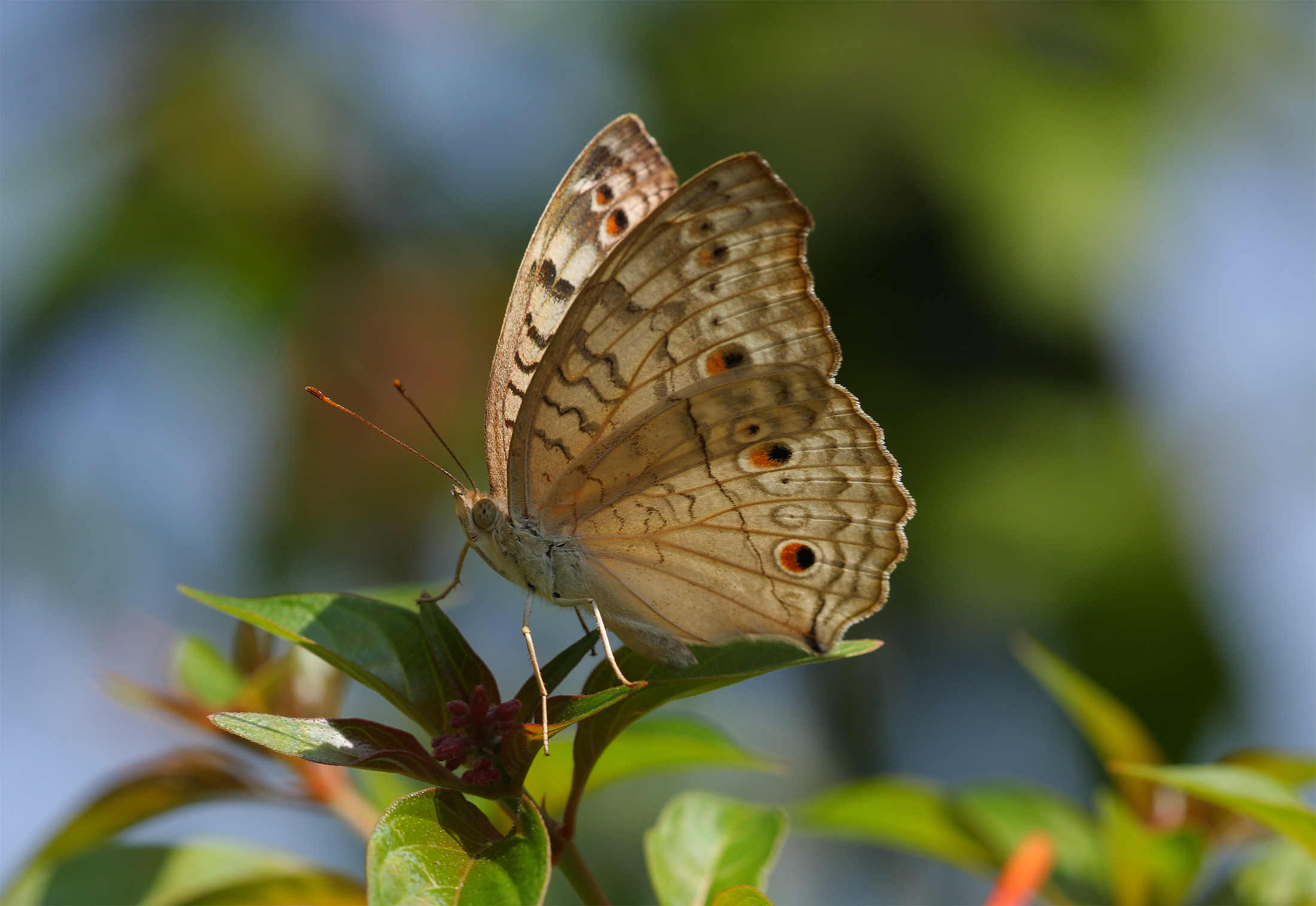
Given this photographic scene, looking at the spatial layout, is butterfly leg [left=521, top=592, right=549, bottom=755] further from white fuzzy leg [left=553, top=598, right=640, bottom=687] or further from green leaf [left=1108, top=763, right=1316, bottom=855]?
green leaf [left=1108, top=763, right=1316, bottom=855]

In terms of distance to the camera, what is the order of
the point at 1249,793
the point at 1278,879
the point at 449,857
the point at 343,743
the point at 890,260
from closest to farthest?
the point at 449,857, the point at 343,743, the point at 1249,793, the point at 1278,879, the point at 890,260

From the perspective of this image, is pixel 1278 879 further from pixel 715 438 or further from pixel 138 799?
pixel 138 799

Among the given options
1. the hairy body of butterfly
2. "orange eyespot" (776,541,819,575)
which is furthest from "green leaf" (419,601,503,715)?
"orange eyespot" (776,541,819,575)

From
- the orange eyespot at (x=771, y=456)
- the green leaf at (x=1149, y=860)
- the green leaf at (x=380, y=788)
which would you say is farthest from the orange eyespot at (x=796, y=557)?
the green leaf at (x=380, y=788)

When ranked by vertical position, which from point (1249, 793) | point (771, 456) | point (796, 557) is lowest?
point (1249, 793)

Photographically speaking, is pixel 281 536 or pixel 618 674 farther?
pixel 281 536

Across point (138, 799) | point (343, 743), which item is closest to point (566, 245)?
point (343, 743)

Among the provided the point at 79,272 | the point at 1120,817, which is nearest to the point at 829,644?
the point at 1120,817

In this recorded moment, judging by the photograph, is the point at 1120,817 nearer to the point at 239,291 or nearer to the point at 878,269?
the point at 878,269
